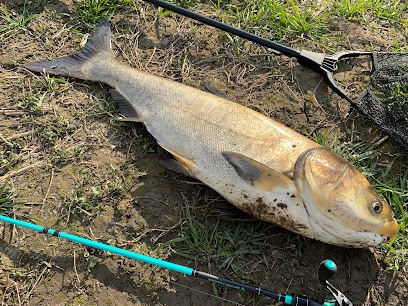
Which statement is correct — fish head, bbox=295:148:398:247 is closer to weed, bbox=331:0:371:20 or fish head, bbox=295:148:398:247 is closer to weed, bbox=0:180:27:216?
weed, bbox=331:0:371:20

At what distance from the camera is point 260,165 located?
274 centimetres

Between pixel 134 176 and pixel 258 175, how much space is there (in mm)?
1294

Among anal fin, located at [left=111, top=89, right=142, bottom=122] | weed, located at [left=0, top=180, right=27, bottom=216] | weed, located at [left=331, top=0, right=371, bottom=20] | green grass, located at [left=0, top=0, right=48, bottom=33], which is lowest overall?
weed, located at [left=0, top=180, right=27, bottom=216]

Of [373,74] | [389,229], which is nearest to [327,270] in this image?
[389,229]

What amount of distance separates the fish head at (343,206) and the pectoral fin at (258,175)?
0.51ft

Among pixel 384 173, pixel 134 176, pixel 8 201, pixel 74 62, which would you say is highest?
pixel 74 62

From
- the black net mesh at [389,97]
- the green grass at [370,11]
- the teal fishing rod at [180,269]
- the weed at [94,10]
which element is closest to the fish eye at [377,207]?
the teal fishing rod at [180,269]

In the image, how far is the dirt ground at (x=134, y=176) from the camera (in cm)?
287

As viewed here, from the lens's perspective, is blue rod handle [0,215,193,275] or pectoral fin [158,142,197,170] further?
pectoral fin [158,142,197,170]

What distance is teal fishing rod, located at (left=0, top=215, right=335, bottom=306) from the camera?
8.41 ft

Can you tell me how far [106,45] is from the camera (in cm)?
378

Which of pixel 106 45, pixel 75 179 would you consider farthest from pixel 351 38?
pixel 75 179

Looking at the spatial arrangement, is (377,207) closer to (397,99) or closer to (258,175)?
(258,175)

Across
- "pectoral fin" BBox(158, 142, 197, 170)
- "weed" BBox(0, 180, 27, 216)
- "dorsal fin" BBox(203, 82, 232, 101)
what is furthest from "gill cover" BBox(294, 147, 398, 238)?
"weed" BBox(0, 180, 27, 216)
